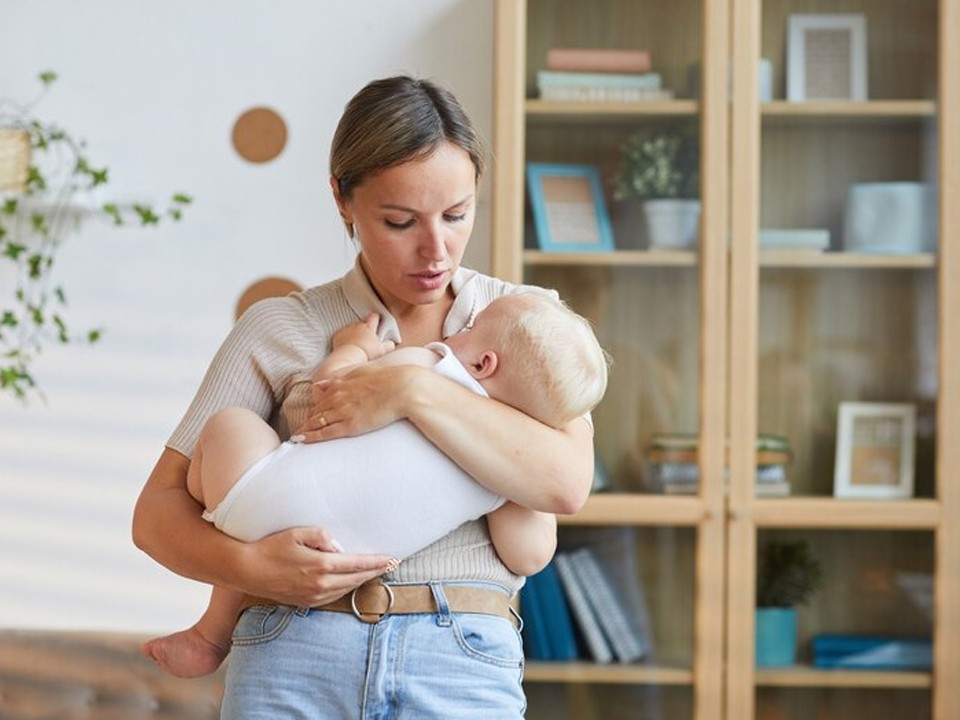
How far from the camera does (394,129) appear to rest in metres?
1.39

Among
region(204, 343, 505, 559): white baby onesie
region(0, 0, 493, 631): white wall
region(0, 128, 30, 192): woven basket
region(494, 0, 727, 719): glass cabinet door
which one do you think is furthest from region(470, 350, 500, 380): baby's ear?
region(0, 128, 30, 192): woven basket

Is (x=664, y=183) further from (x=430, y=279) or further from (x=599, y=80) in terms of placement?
(x=430, y=279)

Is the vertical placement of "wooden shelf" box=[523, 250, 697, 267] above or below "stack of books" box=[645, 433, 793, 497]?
above

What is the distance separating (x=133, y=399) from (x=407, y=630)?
211 centimetres

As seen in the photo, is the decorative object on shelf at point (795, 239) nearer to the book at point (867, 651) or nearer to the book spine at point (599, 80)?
the book spine at point (599, 80)

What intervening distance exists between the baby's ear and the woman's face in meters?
0.08

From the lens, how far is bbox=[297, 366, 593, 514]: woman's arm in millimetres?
1339

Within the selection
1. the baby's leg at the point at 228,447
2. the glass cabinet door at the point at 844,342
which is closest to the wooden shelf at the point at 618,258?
the glass cabinet door at the point at 844,342

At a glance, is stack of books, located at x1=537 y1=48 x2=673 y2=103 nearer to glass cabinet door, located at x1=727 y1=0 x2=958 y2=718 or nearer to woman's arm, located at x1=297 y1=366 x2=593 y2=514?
glass cabinet door, located at x1=727 y1=0 x2=958 y2=718

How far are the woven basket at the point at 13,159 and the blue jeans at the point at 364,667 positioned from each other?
6.93 ft

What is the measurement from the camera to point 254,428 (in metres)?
1.37

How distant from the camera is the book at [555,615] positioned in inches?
122

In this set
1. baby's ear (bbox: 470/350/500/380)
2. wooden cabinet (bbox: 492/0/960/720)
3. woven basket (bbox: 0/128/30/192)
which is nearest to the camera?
baby's ear (bbox: 470/350/500/380)

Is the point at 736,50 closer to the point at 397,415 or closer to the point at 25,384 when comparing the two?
the point at 25,384
